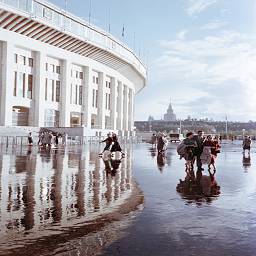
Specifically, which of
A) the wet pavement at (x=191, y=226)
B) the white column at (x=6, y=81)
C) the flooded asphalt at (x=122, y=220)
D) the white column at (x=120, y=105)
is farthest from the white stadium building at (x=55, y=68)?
the wet pavement at (x=191, y=226)

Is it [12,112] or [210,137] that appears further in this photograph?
[12,112]

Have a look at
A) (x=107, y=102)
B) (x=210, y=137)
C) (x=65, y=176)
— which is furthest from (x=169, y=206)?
(x=107, y=102)

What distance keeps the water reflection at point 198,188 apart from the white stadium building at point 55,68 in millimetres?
33392

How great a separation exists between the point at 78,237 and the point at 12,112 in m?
43.3

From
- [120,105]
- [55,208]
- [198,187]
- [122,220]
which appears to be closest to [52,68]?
[120,105]

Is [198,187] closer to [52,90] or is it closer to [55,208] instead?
[55,208]

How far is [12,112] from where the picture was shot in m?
45.5

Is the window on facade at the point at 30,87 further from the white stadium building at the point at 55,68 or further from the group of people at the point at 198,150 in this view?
the group of people at the point at 198,150

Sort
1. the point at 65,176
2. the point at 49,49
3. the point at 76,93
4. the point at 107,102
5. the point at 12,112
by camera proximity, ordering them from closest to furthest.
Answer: the point at 65,176 → the point at 12,112 → the point at 49,49 → the point at 76,93 → the point at 107,102

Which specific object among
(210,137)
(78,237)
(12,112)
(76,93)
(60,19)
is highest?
(60,19)

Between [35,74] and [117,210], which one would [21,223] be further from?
[35,74]

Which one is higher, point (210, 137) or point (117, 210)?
point (210, 137)

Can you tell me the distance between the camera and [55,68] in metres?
51.5

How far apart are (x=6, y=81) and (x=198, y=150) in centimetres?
3357
